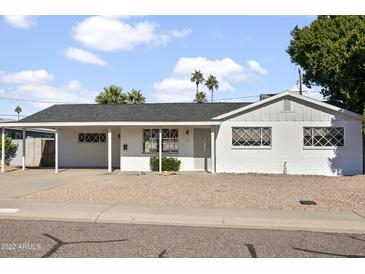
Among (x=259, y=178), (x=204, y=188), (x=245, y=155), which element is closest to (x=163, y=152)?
(x=245, y=155)

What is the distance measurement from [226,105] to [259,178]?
714cm

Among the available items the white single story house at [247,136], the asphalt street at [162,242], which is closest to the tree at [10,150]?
the white single story house at [247,136]

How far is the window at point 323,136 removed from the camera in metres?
19.2

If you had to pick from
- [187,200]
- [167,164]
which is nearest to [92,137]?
[167,164]

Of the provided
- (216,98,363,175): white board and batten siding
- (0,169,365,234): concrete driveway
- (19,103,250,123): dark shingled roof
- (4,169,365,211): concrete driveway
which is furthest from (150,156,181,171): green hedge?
(0,169,365,234): concrete driveway

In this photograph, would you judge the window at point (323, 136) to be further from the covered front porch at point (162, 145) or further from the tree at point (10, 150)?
the tree at point (10, 150)

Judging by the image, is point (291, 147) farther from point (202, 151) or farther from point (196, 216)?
point (196, 216)

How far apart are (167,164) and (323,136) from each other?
763cm

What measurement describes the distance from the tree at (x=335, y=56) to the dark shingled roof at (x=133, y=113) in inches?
203

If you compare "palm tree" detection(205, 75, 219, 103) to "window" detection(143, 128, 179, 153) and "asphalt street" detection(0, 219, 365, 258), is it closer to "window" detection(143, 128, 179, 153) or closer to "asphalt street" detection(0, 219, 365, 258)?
"window" detection(143, 128, 179, 153)

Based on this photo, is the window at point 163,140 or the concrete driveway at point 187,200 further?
the window at point 163,140

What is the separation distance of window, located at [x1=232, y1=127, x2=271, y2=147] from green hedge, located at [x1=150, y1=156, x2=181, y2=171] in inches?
125

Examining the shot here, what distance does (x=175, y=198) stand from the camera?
12.2 meters

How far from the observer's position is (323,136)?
19344 mm
